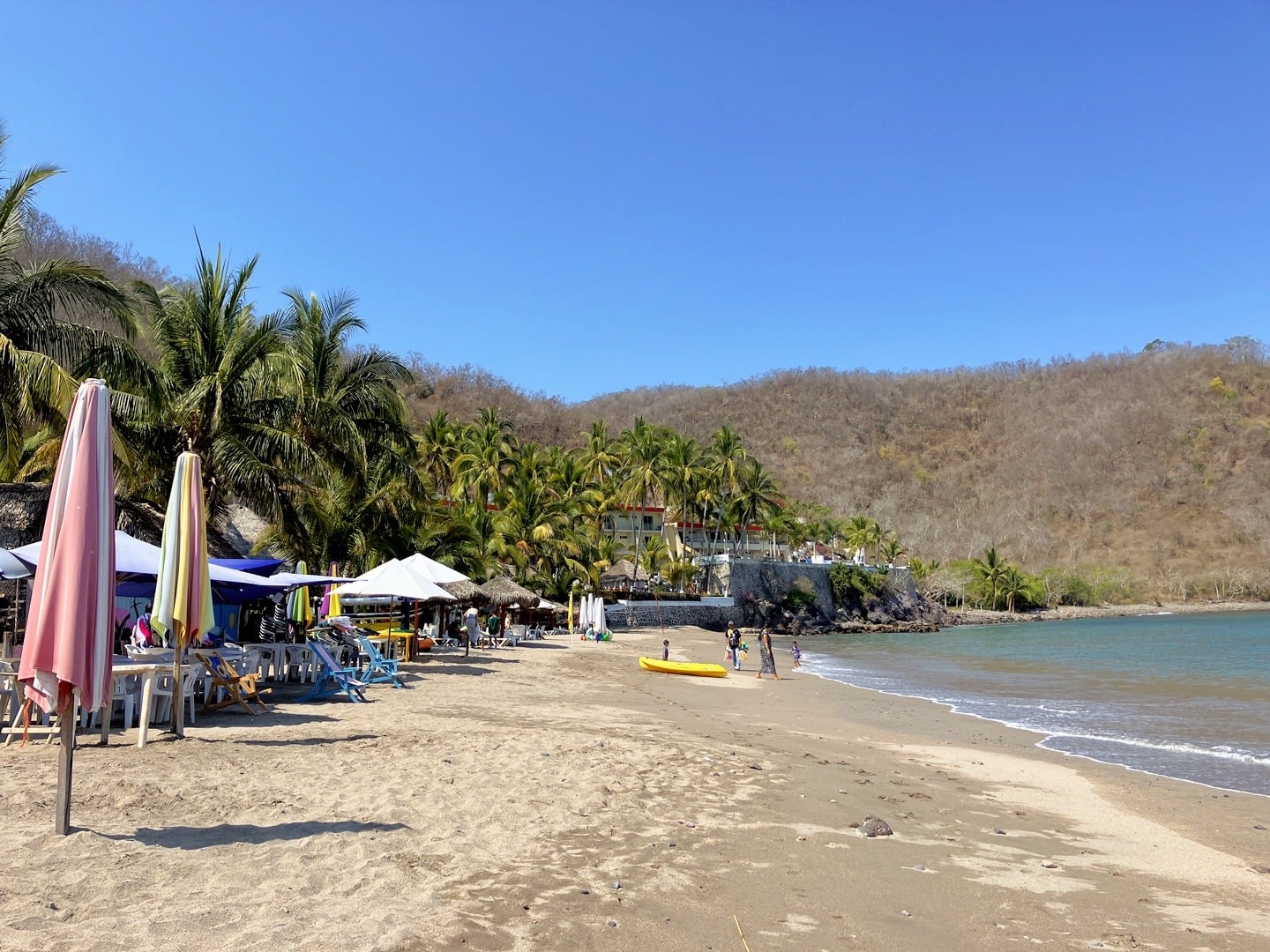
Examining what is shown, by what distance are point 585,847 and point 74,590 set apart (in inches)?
127

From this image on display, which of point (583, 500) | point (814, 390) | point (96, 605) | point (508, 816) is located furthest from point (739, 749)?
point (814, 390)

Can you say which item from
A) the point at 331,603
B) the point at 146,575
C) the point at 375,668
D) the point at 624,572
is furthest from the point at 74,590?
the point at 624,572

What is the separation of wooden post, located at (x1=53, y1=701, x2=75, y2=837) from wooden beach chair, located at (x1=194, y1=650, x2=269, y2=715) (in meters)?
4.78

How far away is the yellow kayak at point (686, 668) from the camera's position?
20.6m

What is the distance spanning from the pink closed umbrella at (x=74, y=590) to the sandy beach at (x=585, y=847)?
765 mm

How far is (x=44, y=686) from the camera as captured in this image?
15.6 ft

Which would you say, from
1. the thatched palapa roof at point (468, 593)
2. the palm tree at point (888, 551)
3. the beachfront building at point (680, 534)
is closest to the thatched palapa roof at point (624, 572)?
the beachfront building at point (680, 534)

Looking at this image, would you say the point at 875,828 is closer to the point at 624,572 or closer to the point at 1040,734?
the point at 1040,734

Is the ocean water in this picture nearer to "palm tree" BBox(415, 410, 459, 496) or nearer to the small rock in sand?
the small rock in sand

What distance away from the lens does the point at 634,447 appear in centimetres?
5316

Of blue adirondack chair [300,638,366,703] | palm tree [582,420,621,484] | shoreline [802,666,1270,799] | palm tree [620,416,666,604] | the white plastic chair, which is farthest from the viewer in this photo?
palm tree [582,420,621,484]

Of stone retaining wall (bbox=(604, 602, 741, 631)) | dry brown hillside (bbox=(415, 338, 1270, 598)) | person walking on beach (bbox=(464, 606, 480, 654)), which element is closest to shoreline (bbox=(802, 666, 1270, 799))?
person walking on beach (bbox=(464, 606, 480, 654))

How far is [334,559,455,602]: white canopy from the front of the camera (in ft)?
50.8

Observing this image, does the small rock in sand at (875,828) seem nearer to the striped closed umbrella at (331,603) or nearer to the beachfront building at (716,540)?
the striped closed umbrella at (331,603)
